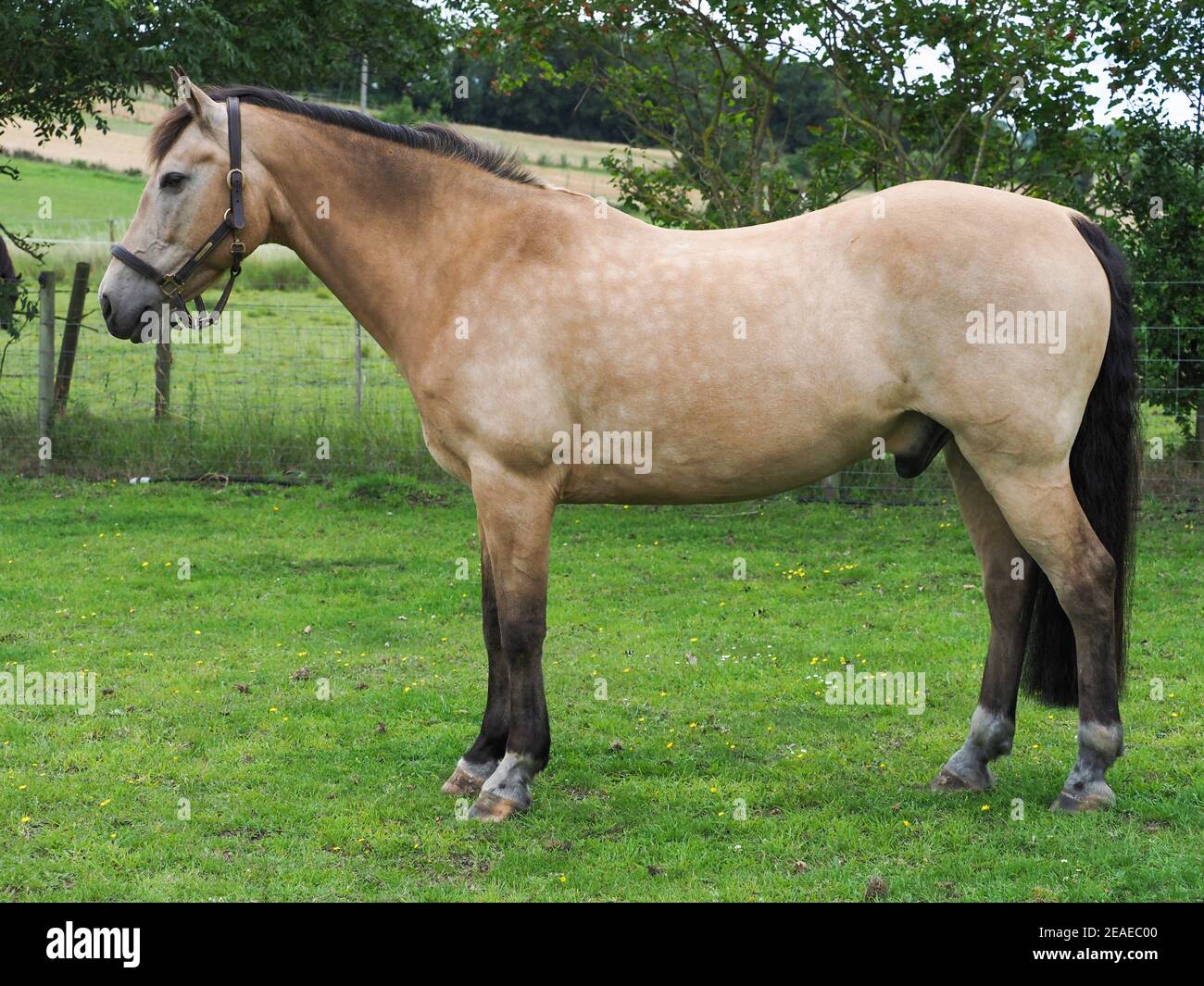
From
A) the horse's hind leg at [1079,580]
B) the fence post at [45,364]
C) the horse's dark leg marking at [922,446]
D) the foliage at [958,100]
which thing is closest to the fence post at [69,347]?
the fence post at [45,364]

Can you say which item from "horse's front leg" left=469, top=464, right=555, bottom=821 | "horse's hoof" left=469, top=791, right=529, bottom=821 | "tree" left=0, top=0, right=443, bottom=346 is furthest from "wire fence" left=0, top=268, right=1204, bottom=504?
"horse's hoof" left=469, top=791, right=529, bottom=821

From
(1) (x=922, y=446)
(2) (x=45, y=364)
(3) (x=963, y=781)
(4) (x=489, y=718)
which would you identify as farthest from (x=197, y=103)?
(2) (x=45, y=364)

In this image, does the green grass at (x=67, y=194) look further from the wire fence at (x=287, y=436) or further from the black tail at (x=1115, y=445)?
the black tail at (x=1115, y=445)

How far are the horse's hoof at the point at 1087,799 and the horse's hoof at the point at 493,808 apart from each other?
2088mm

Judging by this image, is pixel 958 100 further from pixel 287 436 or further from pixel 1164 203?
pixel 287 436

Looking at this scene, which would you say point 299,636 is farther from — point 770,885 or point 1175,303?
point 1175,303

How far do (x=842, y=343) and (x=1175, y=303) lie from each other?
283 inches

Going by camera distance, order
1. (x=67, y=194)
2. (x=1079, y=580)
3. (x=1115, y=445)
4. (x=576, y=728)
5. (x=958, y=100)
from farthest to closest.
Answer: (x=67, y=194), (x=958, y=100), (x=576, y=728), (x=1115, y=445), (x=1079, y=580)

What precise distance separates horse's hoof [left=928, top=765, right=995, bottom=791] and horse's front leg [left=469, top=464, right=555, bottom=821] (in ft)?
5.38

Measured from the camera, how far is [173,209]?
4.55m

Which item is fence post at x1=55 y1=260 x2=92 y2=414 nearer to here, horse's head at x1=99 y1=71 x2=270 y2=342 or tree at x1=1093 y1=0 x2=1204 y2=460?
horse's head at x1=99 y1=71 x2=270 y2=342

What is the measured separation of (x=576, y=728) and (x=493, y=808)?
1101mm

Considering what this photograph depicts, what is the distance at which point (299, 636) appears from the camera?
710 cm
